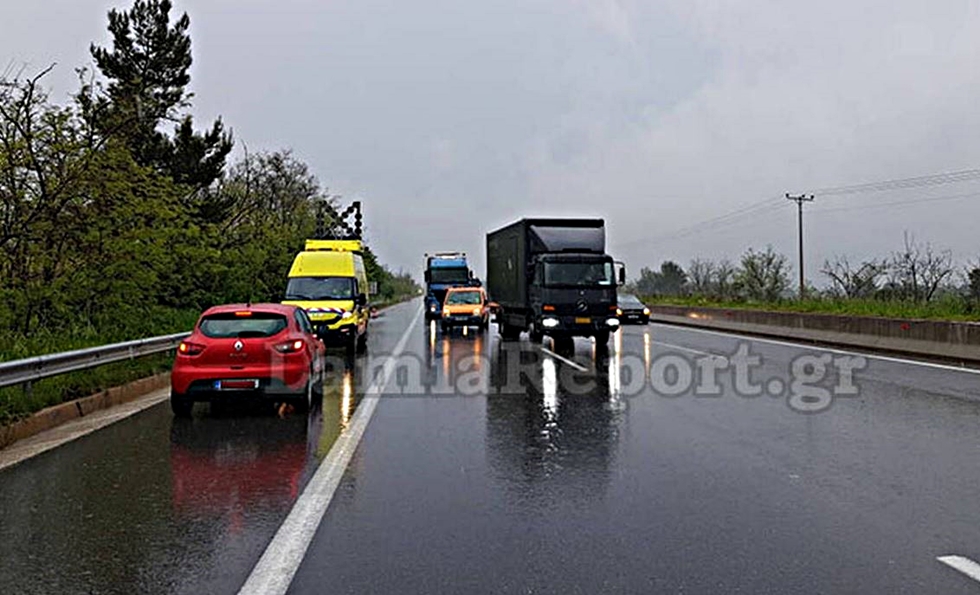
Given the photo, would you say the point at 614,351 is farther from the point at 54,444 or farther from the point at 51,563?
the point at 51,563

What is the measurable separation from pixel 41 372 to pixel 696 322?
3113 cm

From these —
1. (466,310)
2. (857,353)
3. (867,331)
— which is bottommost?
(857,353)

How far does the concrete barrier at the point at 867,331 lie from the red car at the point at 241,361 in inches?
562

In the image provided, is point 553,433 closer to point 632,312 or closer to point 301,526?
point 301,526

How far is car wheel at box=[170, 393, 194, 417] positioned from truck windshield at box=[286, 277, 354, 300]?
11.8 metres

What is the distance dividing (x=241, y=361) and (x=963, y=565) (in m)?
8.64

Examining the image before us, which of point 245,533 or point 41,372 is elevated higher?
point 41,372

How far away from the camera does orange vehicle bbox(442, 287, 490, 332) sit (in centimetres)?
3509

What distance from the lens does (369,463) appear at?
854 centimetres

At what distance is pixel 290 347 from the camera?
38.3 ft

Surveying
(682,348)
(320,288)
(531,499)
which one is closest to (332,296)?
(320,288)

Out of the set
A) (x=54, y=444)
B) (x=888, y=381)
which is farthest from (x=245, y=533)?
(x=888, y=381)

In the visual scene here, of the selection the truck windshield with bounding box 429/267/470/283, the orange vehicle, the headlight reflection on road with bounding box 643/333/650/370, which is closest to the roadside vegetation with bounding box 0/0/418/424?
the headlight reflection on road with bounding box 643/333/650/370

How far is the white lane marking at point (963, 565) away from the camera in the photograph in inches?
199
